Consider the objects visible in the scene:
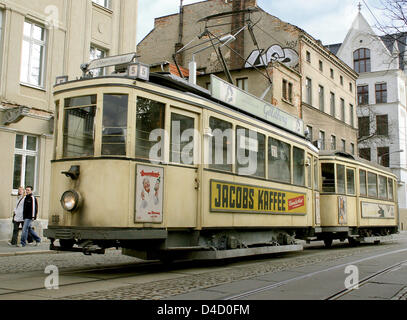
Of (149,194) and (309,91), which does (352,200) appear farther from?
(309,91)

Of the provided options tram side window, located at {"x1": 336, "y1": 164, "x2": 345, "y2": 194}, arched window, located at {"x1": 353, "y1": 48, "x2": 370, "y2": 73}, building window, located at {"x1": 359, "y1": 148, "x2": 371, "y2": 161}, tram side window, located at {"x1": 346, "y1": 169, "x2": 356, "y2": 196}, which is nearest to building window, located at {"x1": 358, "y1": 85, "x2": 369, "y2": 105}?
arched window, located at {"x1": 353, "y1": 48, "x2": 370, "y2": 73}

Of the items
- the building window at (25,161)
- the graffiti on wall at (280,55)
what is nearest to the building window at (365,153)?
the graffiti on wall at (280,55)

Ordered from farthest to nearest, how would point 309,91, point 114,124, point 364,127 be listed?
point 364,127 → point 309,91 → point 114,124

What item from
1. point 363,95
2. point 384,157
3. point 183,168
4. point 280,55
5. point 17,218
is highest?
point 363,95

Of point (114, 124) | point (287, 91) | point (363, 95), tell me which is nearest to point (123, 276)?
point (114, 124)

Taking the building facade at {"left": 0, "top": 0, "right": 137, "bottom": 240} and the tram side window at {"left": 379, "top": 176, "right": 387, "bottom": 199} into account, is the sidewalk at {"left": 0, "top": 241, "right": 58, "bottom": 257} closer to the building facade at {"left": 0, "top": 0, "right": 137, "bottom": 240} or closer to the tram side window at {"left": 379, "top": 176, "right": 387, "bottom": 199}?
the building facade at {"left": 0, "top": 0, "right": 137, "bottom": 240}

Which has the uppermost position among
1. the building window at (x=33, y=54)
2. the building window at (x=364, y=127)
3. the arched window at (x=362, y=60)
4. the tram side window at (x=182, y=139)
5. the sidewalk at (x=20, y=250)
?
the arched window at (x=362, y=60)

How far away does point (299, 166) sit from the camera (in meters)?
13.1

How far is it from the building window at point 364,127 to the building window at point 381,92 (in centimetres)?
280

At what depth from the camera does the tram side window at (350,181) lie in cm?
1639

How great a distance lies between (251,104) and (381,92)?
42344 mm

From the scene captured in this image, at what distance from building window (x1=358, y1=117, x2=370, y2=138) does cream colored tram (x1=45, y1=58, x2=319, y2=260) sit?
40.6m

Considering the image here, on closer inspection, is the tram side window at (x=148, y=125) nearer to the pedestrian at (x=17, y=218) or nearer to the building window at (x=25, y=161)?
the pedestrian at (x=17, y=218)
